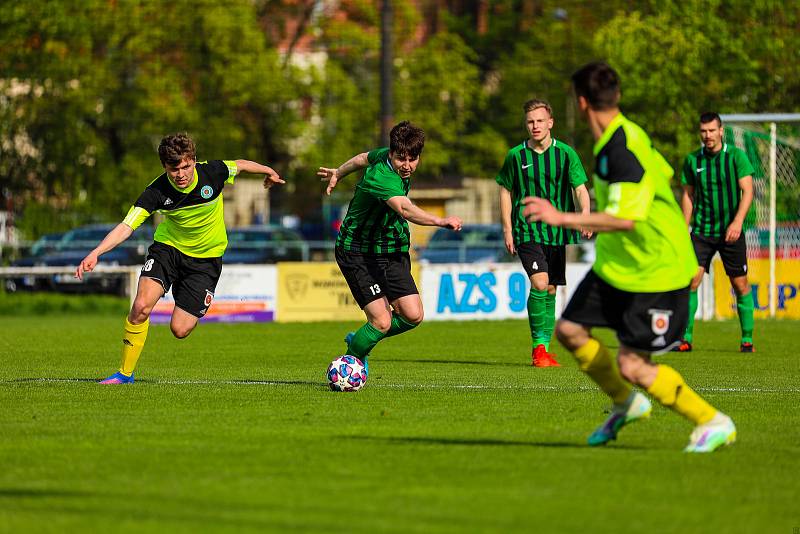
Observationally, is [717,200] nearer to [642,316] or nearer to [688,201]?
[688,201]

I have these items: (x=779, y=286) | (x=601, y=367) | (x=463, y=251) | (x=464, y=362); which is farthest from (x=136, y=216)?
(x=463, y=251)

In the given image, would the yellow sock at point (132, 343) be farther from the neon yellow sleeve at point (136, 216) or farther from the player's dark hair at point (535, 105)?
the player's dark hair at point (535, 105)

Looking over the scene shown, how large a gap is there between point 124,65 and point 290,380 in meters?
33.2

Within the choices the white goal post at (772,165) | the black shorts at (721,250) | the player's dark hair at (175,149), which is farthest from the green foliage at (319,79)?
the player's dark hair at (175,149)

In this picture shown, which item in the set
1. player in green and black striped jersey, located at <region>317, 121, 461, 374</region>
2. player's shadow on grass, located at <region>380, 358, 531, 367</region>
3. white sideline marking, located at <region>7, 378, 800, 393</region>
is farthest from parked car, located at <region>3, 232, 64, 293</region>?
player in green and black striped jersey, located at <region>317, 121, 461, 374</region>

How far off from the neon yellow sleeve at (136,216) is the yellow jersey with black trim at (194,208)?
34 mm

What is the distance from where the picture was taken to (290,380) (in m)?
11.8

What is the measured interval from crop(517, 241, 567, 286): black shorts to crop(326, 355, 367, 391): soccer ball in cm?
308

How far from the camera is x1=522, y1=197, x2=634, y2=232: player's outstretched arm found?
22.8 feet

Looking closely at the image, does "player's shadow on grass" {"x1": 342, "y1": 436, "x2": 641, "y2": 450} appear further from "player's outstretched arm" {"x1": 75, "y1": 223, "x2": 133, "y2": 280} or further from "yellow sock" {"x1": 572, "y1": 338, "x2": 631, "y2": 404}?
"player's outstretched arm" {"x1": 75, "y1": 223, "x2": 133, "y2": 280}

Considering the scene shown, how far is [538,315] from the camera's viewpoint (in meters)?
13.5

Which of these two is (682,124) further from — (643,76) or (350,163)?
(350,163)

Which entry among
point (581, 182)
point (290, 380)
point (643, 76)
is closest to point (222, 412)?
Answer: point (290, 380)

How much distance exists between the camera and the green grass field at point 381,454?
584cm
